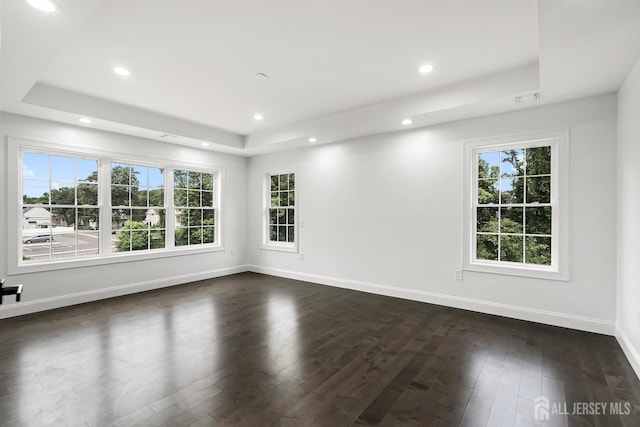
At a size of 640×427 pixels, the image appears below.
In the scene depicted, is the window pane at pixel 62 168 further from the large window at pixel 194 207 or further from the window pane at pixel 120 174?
the large window at pixel 194 207

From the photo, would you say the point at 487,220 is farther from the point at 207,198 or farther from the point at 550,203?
the point at 207,198

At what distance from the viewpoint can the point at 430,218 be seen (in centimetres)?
464

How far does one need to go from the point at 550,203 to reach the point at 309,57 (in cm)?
331

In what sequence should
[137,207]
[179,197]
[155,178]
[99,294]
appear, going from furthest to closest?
[179,197] < [155,178] < [137,207] < [99,294]

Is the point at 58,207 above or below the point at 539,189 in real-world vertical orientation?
below

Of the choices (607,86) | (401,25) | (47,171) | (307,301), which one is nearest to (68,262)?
(47,171)

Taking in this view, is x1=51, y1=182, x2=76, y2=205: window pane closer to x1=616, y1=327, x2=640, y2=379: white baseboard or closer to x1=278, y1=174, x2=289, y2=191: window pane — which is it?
x1=278, y1=174, x2=289, y2=191: window pane

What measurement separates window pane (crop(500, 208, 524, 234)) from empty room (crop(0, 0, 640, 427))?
0.08ft

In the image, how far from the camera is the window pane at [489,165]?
168 inches

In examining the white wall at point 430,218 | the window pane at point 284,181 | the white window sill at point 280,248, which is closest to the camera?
the white wall at point 430,218

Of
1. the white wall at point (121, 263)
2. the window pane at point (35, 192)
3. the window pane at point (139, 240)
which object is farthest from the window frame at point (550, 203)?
the window pane at point (35, 192)

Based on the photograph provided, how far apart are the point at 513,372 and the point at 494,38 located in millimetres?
2883

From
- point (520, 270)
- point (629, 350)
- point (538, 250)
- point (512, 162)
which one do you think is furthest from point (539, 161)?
point (629, 350)

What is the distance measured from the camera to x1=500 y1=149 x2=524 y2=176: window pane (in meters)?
4.09
